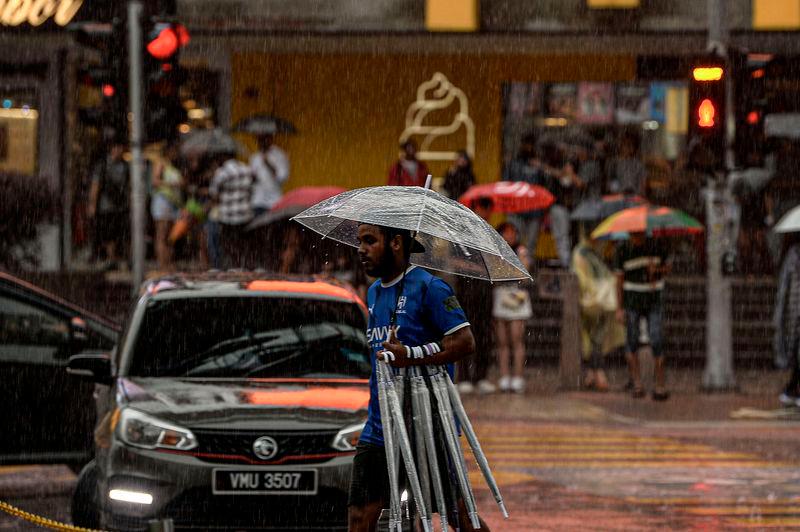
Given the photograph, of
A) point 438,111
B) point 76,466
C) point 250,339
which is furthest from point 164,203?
point 250,339

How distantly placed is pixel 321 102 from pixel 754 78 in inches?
517

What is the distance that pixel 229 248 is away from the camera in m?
22.0

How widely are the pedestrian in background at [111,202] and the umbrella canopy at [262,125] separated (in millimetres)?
2438

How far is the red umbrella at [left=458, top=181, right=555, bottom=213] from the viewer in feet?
70.2

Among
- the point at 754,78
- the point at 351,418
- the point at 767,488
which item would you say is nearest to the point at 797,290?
the point at 754,78

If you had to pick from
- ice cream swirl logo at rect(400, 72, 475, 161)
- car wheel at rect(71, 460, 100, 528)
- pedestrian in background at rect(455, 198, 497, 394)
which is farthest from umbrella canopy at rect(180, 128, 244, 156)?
car wheel at rect(71, 460, 100, 528)

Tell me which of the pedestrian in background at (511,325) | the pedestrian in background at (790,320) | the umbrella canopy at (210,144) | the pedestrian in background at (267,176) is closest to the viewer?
the pedestrian in background at (790,320)

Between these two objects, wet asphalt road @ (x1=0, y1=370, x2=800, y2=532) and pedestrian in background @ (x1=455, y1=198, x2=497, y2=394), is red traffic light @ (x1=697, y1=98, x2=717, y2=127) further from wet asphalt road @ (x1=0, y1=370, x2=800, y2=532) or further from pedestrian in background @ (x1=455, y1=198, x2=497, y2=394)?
wet asphalt road @ (x1=0, y1=370, x2=800, y2=532)

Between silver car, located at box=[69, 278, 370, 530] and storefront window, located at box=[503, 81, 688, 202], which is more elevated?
storefront window, located at box=[503, 81, 688, 202]

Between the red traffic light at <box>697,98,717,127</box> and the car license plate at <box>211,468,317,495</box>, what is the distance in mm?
10252

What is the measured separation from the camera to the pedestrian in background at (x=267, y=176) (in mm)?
23141

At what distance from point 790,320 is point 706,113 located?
7.50 ft

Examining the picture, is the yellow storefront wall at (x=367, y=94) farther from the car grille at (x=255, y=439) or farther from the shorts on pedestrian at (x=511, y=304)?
the car grille at (x=255, y=439)

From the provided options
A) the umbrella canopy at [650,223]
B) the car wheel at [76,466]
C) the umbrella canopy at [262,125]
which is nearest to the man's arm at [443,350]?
the car wheel at [76,466]
